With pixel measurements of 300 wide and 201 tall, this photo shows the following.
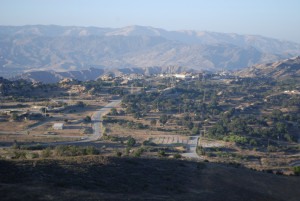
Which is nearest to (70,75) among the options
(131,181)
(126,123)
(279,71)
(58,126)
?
(279,71)

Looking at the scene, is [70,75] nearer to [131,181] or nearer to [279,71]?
[279,71]

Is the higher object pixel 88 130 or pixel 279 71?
pixel 279 71

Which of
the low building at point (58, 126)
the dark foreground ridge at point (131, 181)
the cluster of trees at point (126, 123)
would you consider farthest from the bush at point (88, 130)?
the dark foreground ridge at point (131, 181)

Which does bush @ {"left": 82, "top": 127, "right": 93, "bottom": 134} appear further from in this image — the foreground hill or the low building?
the foreground hill

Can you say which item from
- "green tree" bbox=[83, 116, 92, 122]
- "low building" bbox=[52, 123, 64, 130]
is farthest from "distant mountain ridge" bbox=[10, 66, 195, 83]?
"low building" bbox=[52, 123, 64, 130]

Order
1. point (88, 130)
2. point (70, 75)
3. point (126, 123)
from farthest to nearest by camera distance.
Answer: point (70, 75) < point (126, 123) < point (88, 130)

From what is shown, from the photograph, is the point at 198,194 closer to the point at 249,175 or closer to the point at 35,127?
the point at 249,175

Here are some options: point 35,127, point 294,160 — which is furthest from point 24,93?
point 294,160

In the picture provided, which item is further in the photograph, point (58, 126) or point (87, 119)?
point (87, 119)
